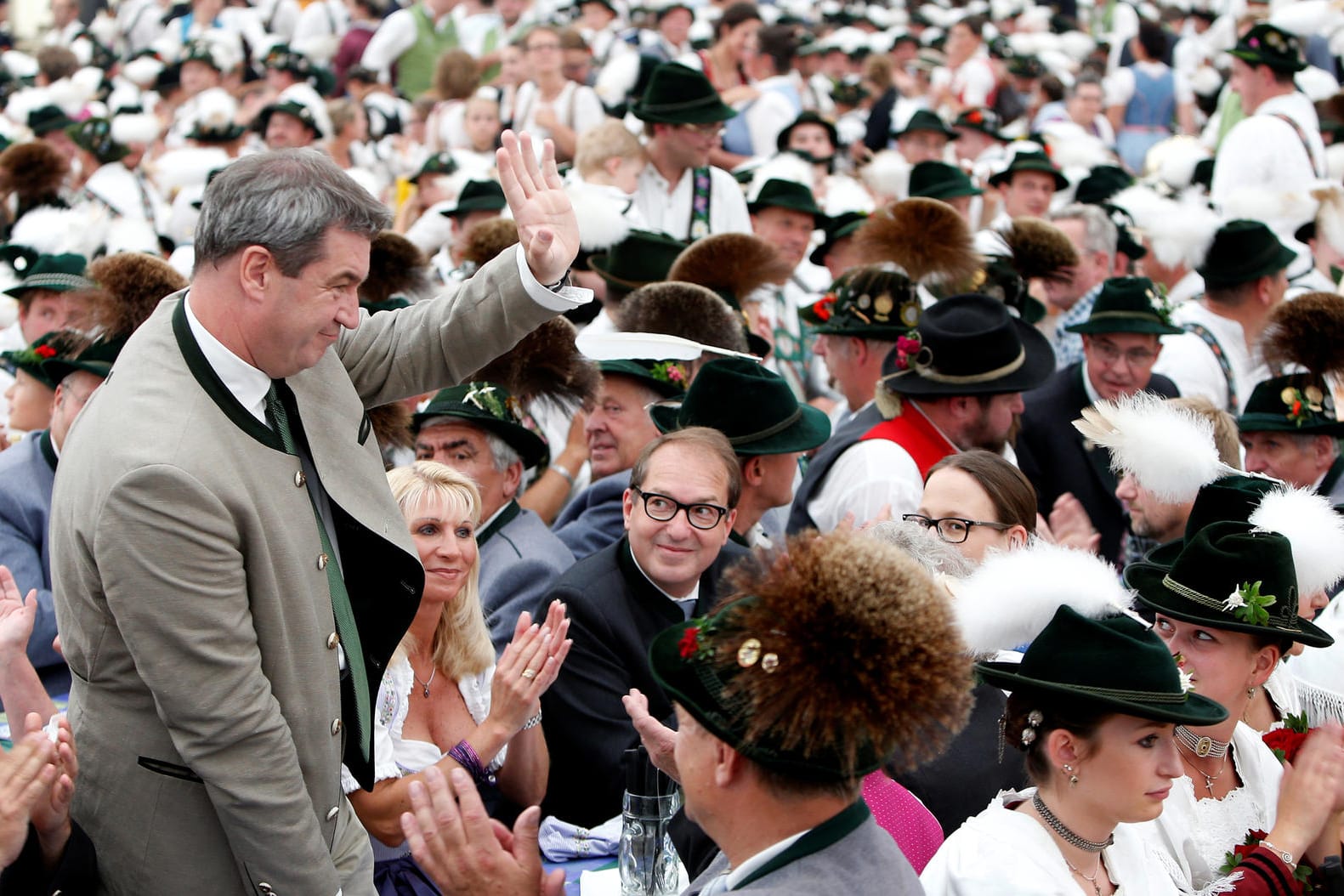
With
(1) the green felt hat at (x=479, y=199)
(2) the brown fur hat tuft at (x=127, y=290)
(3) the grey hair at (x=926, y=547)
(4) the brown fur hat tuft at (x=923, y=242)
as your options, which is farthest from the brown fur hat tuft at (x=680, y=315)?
(1) the green felt hat at (x=479, y=199)

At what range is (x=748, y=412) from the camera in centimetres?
458

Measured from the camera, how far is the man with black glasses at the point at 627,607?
12.8 ft

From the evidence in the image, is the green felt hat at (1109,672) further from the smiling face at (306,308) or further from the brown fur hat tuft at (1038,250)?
the brown fur hat tuft at (1038,250)

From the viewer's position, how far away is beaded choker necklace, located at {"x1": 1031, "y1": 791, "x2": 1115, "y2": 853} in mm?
2770

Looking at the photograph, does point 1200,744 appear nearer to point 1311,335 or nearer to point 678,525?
point 678,525

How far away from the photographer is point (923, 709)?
2166 millimetres

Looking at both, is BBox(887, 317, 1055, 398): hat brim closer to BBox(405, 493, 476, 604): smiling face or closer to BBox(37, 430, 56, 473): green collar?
BBox(405, 493, 476, 604): smiling face

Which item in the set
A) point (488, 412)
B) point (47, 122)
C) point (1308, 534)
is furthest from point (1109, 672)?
point (47, 122)

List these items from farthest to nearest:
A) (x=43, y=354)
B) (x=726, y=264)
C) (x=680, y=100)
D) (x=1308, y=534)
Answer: (x=680, y=100)
(x=726, y=264)
(x=43, y=354)
(x=1308, y=534)

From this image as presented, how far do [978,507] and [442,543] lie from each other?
1.52 m

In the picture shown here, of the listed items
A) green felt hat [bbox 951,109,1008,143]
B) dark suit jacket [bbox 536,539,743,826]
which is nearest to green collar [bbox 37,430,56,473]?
dark suit jacket [bbox 536,539,743,826]

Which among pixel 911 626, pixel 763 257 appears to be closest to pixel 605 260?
pixel 763 257

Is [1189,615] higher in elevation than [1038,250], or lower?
higher

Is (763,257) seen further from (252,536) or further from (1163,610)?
(252,536)
